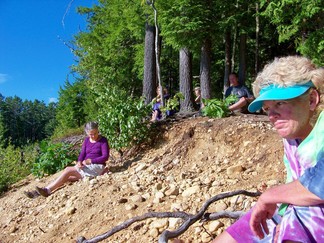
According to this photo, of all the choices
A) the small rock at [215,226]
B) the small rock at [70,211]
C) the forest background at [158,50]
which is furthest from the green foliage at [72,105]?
the small rock at [215,226]

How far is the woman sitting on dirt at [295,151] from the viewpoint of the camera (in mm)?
1366

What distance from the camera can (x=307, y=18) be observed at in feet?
27.0

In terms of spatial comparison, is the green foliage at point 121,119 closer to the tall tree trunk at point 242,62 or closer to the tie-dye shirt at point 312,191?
the tie-dye shirt at point 312,191

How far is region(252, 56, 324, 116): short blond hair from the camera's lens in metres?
1.51

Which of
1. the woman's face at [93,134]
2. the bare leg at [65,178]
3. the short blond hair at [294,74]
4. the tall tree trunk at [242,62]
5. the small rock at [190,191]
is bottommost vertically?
the bare leg at [65,178]

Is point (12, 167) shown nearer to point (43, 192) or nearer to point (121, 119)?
point (43, 192)

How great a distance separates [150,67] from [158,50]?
3945 millimetres

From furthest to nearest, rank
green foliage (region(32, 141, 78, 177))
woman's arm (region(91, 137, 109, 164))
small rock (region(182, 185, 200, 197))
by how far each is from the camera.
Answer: green foliage (region(32, 141, 78, 177))
woman's arm (region(91, 137, 109, 164))
small rock (region(182, 185, 200, 197))

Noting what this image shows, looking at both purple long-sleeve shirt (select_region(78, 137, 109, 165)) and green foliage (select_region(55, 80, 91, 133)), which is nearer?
purple long-sleeve shirt (select_region(78, 137, 109, 165))

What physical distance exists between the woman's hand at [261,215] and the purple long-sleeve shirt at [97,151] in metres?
4.29

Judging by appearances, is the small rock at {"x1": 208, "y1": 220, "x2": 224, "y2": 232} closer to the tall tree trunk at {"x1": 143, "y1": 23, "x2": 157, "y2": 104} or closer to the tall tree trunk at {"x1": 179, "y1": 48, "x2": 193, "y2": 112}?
the tall tree trunk at {"x1": 179, "y1": 48, "x2": 193, "y2": 112}

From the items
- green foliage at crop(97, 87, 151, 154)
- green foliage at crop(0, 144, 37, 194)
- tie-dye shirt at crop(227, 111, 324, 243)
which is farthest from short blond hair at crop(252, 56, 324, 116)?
green foliage at crop(0, 144, 37, 194)

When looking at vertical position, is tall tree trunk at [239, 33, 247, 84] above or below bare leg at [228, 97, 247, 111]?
above

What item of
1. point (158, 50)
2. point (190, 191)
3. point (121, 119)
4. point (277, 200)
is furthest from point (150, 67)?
point (277, 200)
